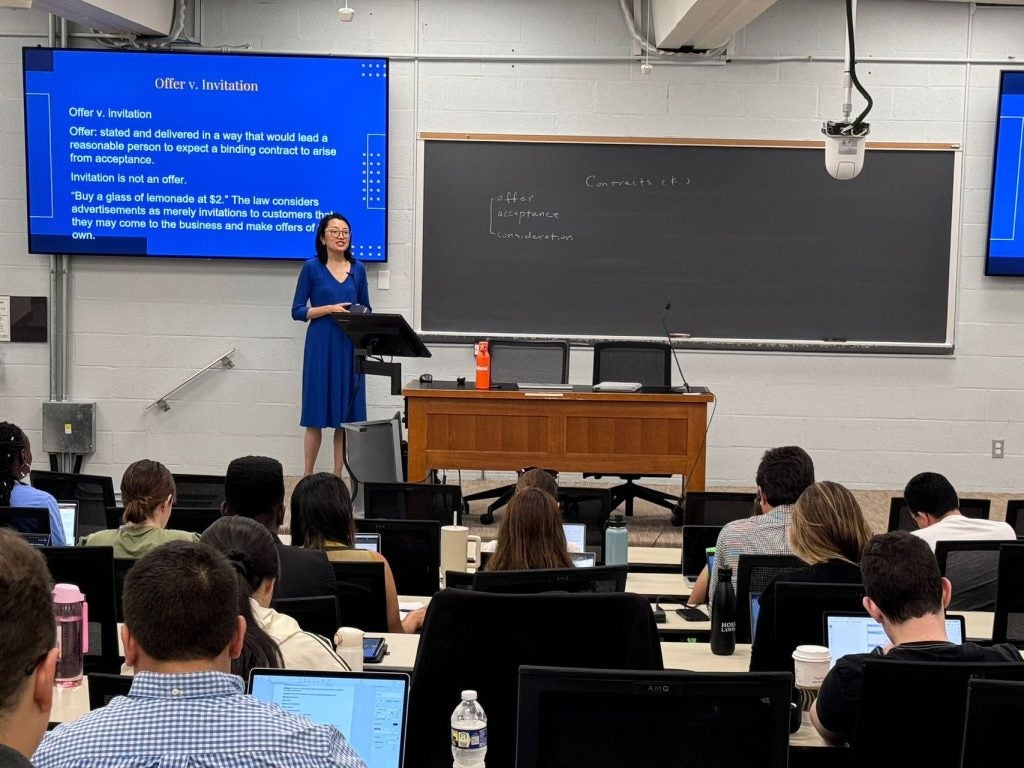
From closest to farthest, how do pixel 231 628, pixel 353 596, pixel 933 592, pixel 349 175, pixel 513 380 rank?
1. pixel 231 628
2. pixel 933 592
3. pixel 353 596
4. pixel 513 380
5. pixel 349 175

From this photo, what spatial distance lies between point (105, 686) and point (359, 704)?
22.1 inches

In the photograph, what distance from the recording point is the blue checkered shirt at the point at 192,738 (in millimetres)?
1542

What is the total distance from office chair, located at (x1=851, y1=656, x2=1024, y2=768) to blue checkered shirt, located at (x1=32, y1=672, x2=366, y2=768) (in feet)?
3.92

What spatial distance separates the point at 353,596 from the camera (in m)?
3.49

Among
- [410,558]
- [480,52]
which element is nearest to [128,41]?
[480,52]

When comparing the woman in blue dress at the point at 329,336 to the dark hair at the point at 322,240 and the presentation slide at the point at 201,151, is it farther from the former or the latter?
the presentation slide at the point at 201,151

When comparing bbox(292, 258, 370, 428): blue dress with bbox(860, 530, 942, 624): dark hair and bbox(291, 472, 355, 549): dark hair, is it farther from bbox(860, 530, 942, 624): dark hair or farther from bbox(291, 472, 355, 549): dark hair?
bbox(860, 530, 942, 624): dark hair

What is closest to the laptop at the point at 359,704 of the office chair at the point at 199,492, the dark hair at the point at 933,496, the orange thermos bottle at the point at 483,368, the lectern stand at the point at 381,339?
the dark hair at the point at 933,496

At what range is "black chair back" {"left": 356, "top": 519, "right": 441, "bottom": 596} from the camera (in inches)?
161

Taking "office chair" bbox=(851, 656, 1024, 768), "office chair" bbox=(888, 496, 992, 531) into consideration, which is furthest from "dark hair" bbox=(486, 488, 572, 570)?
"office chair" bbox=(888, 496, 992, 531)

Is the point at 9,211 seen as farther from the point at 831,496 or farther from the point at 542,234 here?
the point at 831,496

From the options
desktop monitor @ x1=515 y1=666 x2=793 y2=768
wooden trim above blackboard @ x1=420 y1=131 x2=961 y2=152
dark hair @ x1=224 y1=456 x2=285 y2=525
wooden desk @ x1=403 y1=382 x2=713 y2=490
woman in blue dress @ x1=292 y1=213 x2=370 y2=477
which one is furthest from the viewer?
wooden trim above blackboard @ x1=420 y1=131 x2=961 y2=152

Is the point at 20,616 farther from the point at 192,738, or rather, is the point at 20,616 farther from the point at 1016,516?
the point at 1016,516

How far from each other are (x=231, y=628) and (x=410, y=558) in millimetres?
2415
